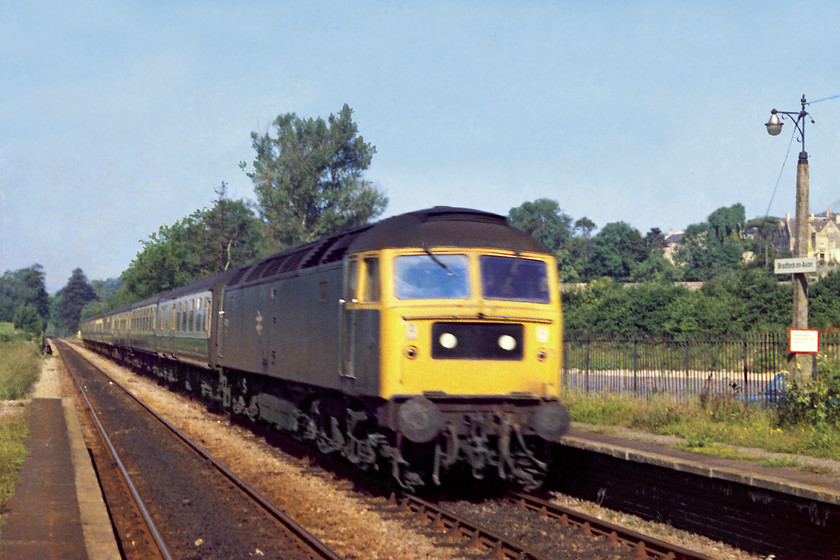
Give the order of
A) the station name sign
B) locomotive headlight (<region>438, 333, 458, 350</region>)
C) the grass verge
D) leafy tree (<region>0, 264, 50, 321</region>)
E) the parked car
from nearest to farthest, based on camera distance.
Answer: locomotive headlight (<region>438, 333, 458, 350</region>) → the grass verge → the station name sign → the parked car → leafy tree (<region>0, 264, 50, 321</region>)

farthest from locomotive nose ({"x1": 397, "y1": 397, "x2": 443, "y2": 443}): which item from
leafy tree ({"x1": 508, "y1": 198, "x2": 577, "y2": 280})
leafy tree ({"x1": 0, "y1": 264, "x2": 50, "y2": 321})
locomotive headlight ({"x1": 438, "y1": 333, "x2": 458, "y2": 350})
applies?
leafy tree ({"x1": 0, "y1": 264, "x2": 50, "y2": 321})

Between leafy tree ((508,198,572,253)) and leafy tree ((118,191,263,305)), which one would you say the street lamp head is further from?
leafy tree ((508,198,572,253))

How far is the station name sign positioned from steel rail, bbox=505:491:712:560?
5587 millimetres

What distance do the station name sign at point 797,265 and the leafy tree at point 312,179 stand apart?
40.0 m

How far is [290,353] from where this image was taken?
12617mm

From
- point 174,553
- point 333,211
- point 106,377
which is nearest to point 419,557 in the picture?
point 174,553

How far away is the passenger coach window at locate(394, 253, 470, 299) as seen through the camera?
30.9ft

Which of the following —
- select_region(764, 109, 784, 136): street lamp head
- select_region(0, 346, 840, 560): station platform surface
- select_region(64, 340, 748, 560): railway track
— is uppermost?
select_region(764, 109, 784, 136): street lamp head

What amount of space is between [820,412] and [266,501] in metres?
7.46

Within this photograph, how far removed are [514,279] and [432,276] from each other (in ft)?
3.39

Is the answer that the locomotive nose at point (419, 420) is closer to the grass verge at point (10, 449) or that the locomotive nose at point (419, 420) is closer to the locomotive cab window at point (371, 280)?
the locomotive cab window at point (371, 280)

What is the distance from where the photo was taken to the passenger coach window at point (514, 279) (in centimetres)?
965

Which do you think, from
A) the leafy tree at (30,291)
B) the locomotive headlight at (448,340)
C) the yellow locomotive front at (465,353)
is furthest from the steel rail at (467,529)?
the leafy tree at (30,291)

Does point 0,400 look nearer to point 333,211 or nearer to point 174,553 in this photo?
point 174,553
